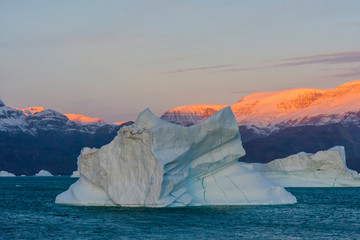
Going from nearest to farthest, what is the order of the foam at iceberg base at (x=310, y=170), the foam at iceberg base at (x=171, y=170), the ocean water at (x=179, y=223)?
the ocean water at (x=179, y=223) → the foam at iceberg base at (x=171, y=170) → the foam at iceberg base at (x=310, y=170)

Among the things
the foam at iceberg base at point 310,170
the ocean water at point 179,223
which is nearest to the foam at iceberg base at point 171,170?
the ocean water at point 179,223

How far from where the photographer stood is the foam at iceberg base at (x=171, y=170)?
38188 mm

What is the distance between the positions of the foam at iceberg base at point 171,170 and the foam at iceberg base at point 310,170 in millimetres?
33185

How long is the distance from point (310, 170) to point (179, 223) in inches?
1834

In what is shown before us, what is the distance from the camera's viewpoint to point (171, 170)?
126ft

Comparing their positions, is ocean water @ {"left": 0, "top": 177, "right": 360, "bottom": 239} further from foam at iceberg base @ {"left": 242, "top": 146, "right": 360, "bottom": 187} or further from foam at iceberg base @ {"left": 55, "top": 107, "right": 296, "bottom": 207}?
foam at iceberg base @ {"left": 242, "top": 146, "right": 360, "bottom": 187}

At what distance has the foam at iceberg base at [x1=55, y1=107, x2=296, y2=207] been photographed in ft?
125

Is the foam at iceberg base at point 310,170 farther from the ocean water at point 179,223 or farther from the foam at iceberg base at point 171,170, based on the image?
the foam at iceberg base at point 171,170

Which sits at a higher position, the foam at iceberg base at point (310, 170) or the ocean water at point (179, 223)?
the foam at iceberg base at point (310, 170)

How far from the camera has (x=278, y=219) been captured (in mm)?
37188

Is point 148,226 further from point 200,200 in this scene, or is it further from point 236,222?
point 200,200

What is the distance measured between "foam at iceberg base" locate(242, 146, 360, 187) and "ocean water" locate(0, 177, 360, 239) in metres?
30.5

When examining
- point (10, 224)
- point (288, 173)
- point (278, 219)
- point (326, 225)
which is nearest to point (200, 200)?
point (278, 219)

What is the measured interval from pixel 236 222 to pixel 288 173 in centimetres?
4399
